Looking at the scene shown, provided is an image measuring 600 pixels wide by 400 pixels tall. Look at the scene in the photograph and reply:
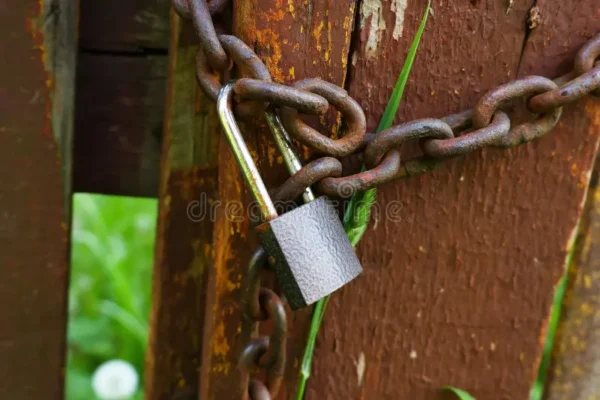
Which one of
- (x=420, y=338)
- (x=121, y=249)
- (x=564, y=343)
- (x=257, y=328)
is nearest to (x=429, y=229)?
(x=420, y=338)

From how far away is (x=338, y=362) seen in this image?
31.1 inches

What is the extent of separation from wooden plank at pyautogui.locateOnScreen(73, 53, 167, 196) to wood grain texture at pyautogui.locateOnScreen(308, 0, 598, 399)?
36cm

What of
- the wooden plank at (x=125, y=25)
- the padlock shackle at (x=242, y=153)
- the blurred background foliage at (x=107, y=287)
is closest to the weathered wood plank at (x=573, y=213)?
the padlock shackle at (x=242, y=153)

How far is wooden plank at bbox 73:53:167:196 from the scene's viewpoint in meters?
0.82

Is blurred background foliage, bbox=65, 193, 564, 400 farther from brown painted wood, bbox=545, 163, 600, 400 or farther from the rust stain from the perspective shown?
the rust stain

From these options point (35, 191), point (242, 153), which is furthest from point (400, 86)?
point (35, 191)

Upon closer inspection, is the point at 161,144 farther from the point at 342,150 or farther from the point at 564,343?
the point at 564,343

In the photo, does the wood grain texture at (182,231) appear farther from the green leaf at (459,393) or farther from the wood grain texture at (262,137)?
the green leaf at (459,393)

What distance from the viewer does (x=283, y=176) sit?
0.66 meters

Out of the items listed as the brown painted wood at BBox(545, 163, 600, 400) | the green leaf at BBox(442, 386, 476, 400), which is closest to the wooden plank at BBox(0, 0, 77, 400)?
the green leaf at BBox(442, 386, 476, 400)

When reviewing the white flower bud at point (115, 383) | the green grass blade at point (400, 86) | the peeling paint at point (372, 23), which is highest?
the peeling paint at point (372, 23)

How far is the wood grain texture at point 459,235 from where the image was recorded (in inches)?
25.8

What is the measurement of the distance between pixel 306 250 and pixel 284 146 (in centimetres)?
12

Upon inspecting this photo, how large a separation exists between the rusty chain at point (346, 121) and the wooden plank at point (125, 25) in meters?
0.19
